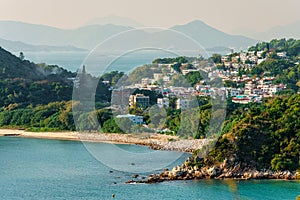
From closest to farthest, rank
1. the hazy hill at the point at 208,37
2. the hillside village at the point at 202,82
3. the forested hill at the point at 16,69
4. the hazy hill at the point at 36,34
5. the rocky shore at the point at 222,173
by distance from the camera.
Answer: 1. the rocky shore at the point at 222,173
2. the hillside village at the point at 202,82
3. the forested hill at the point at 16,69
4. the hazy hill at the point at 208,37
5. the hazy hill at the point at 36,34

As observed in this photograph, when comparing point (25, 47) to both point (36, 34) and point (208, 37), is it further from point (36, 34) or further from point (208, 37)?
point (208, 37)

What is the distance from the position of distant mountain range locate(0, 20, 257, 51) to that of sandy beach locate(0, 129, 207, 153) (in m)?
3.05

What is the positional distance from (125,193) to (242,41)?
62.6 metres

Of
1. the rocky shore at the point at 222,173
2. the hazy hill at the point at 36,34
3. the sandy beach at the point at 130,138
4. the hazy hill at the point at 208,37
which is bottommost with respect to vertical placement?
the rocky shore at the point at 222,173

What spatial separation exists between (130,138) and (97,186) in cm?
835

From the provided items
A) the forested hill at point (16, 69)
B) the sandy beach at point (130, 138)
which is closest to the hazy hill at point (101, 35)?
the sandy beach at point (130, 138)

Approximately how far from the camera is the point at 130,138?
79.8 ft

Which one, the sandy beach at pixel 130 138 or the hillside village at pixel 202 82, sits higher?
the hillside village at pixel 202 82

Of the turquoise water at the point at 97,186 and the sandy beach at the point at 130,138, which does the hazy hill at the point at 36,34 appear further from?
the turquoise water at the point at 97,186

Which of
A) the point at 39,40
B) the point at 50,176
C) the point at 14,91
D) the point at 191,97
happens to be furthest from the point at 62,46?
the point at 50,176

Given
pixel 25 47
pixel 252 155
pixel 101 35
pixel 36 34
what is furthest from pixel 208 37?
pixel 36 34

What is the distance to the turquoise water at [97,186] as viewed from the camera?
49.8ft

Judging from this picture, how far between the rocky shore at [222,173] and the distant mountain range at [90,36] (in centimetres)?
501

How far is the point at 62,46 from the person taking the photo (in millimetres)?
→ 102812
